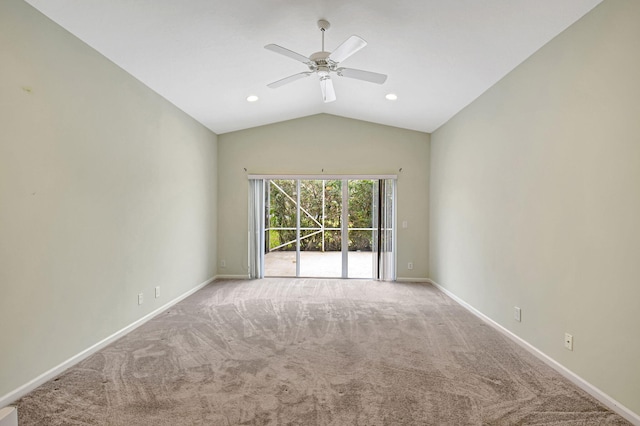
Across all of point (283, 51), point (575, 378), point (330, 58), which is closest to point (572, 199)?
point (575, 378)

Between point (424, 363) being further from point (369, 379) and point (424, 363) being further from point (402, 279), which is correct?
point (402, 279)

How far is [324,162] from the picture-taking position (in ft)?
18.8

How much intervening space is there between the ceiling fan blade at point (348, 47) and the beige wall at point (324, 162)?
3.03m

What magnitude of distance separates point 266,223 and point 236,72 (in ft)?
9.74

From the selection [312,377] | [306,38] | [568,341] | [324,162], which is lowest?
[312,377]

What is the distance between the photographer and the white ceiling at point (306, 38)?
92.7 inches

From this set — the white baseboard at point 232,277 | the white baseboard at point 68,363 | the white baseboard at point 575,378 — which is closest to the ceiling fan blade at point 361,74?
the white baseboard at point 575,378

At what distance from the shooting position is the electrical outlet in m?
2.36

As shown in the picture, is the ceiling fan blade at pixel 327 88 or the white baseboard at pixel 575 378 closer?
the white baseboard at pixel 575 378

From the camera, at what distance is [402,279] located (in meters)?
5.65

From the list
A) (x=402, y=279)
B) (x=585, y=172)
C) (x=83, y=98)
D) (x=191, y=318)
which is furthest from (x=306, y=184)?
(x=585, y=172)

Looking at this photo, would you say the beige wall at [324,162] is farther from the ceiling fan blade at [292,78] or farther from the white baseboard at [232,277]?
the ceiling fan blade at [292,78]

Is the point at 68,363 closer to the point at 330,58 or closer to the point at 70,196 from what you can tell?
the point at 70,196

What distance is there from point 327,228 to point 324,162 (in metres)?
1.33
